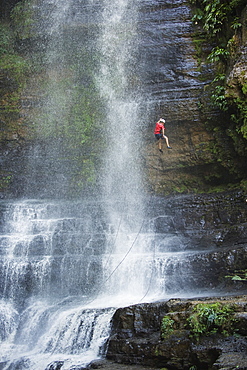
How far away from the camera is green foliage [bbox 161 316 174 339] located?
642 cm

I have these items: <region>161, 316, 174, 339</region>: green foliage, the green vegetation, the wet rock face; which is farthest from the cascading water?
the green vegetation

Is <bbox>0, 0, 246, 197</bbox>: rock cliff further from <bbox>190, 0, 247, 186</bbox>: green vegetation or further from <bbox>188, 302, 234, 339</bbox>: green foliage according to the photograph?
<bbox>188, 302, 234, 339</bbox>: green foliage

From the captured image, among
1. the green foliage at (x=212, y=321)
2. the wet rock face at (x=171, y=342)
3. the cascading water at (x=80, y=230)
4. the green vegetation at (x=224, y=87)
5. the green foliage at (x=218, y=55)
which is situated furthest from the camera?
the green foliage at (x=218, y=55)

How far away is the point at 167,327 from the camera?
21.2ft

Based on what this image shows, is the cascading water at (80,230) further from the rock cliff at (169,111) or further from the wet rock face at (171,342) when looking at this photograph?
the wet rock face at (171,342)

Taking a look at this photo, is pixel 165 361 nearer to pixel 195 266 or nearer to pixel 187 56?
pixel 195 266

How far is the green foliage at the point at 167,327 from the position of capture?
6422mm

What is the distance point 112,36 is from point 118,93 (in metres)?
2.78

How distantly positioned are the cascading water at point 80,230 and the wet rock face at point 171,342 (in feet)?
2.37

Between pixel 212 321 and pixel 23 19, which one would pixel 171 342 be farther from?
pixel 23 19

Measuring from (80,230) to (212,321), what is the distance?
652cm

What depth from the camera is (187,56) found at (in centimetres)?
1455

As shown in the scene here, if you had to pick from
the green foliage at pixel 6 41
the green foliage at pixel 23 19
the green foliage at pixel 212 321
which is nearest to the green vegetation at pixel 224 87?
the green foliage at pixel 212 321

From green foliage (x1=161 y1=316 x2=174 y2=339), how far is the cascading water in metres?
1.81
